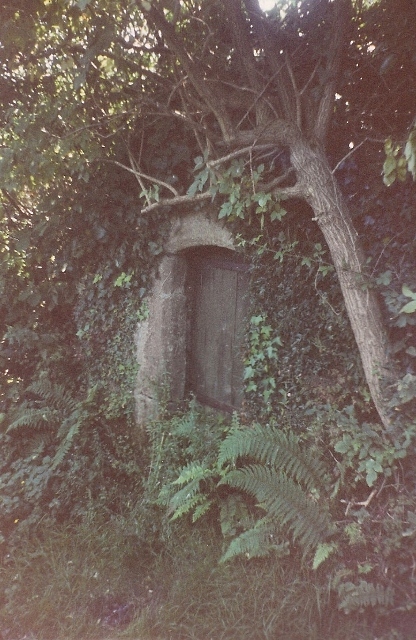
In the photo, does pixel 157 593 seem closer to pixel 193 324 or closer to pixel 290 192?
pixel 193 324

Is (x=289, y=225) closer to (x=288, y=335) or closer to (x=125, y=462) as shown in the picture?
(x=288, y=335)

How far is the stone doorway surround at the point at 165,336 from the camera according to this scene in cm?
475

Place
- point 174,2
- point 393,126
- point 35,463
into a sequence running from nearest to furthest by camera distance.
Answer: point 393,126 → point 174,2 → point 35,463

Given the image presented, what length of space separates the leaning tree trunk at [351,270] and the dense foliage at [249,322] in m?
0.05

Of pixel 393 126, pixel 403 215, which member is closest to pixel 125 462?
pixel 403 215

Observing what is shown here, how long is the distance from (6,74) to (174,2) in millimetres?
1829

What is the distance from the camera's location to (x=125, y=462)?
4797 millimetres

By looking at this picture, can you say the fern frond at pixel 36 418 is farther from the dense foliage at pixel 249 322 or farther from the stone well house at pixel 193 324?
the stone well house at pixel 193 324

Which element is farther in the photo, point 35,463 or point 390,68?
point 35,463

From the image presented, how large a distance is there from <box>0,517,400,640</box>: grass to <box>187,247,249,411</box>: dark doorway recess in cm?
140

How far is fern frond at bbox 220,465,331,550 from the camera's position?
9.78ft

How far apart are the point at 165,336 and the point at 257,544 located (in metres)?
2.28

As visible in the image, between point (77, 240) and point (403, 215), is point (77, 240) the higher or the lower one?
the higher one

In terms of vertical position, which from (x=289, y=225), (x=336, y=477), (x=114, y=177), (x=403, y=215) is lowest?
(x=336, y=477)
